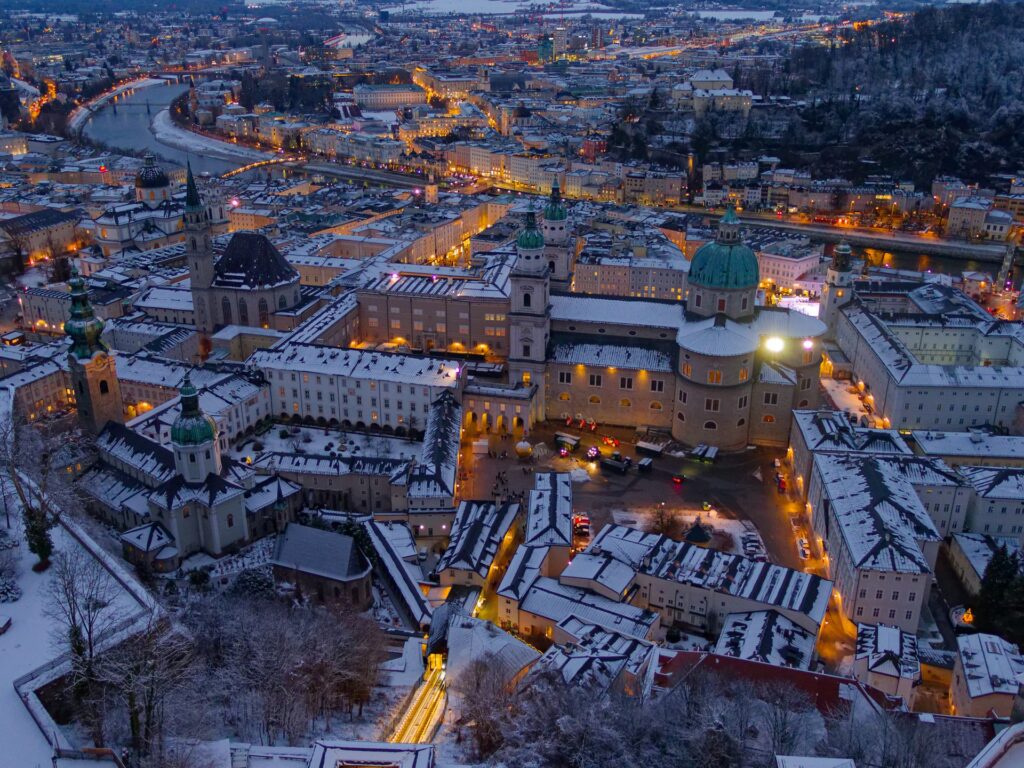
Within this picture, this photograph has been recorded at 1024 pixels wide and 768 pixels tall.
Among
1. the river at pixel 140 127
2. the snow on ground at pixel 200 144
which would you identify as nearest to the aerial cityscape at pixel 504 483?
the river at pixel 140 127

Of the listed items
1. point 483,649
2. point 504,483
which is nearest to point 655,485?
point 504,483

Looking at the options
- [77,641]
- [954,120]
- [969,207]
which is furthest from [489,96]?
[77,641]

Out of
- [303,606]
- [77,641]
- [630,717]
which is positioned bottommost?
[303,606]

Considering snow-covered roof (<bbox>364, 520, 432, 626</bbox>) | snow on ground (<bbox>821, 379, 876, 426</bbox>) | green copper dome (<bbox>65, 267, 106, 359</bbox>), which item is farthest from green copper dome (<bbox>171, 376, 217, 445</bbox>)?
snow on ground (<bbox>821, 379, 876, 426</bbox>)

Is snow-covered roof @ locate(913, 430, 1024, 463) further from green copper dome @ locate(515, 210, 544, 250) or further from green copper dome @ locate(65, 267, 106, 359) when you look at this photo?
green copper dome @ locate(65, 267, 106, 359)

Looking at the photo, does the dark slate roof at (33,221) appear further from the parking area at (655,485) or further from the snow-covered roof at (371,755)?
the snow-covered roof at (371,755)

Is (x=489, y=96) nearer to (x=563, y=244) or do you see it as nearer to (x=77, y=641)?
(x=563, y=244)
